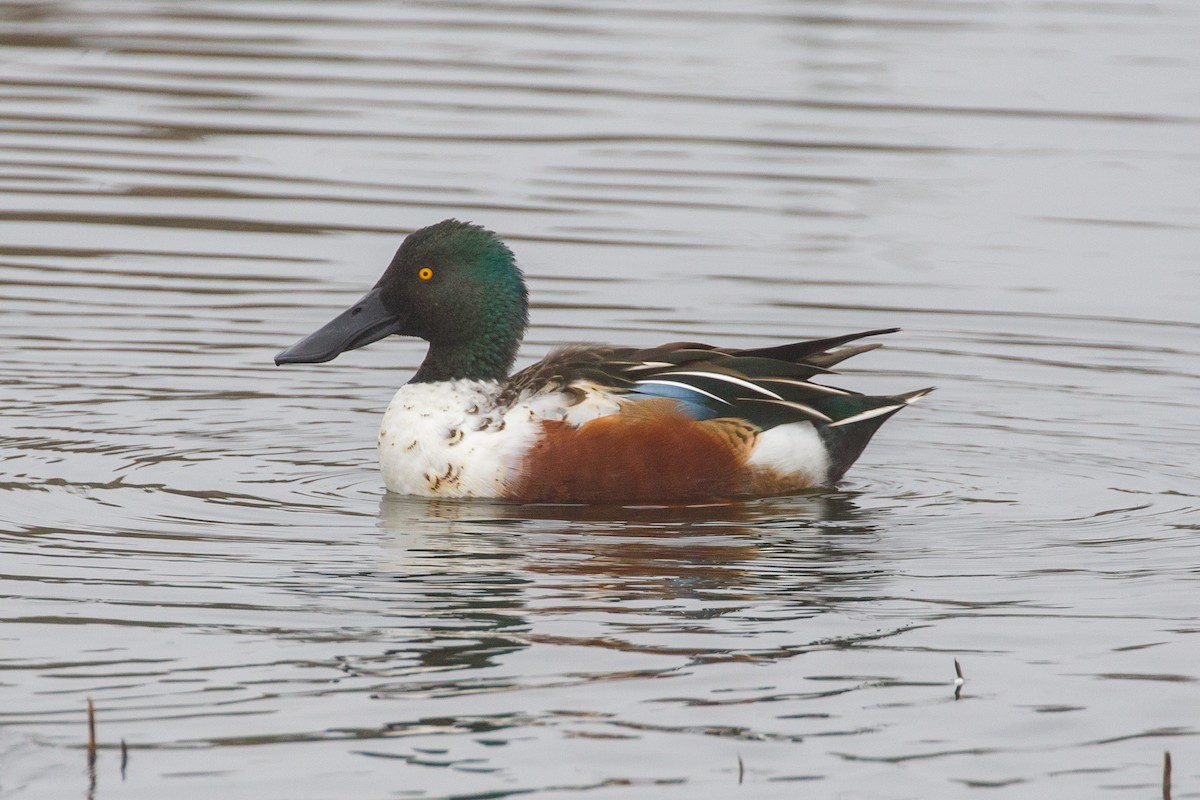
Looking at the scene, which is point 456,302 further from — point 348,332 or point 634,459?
point 634,459

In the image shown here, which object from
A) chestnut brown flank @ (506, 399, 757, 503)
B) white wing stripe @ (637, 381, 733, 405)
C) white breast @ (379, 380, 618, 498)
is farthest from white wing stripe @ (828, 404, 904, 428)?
white breast @ (379, 380, 618, 498)

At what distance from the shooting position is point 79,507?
7633mm

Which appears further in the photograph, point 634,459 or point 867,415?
point 867,415

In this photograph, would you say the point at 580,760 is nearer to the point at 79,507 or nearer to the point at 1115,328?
the point at 79,507

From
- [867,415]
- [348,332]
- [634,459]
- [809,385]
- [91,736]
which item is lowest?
[91,736]

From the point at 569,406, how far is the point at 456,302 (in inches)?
29.6

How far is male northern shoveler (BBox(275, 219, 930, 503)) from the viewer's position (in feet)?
26.2

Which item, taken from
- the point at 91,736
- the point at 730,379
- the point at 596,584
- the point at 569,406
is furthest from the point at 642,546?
the point at 91,736

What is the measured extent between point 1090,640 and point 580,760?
6.03ft

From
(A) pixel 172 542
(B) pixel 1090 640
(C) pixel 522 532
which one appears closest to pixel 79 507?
(A) pixel 172 542

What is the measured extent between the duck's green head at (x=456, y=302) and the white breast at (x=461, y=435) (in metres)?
0.19

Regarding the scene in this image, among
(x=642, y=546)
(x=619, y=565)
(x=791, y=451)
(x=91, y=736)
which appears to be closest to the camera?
(x=91, y=736)

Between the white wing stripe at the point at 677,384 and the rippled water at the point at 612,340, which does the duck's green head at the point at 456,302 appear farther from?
the white wing stripe at the point at 677,384

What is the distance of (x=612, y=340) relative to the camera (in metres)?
10.5
